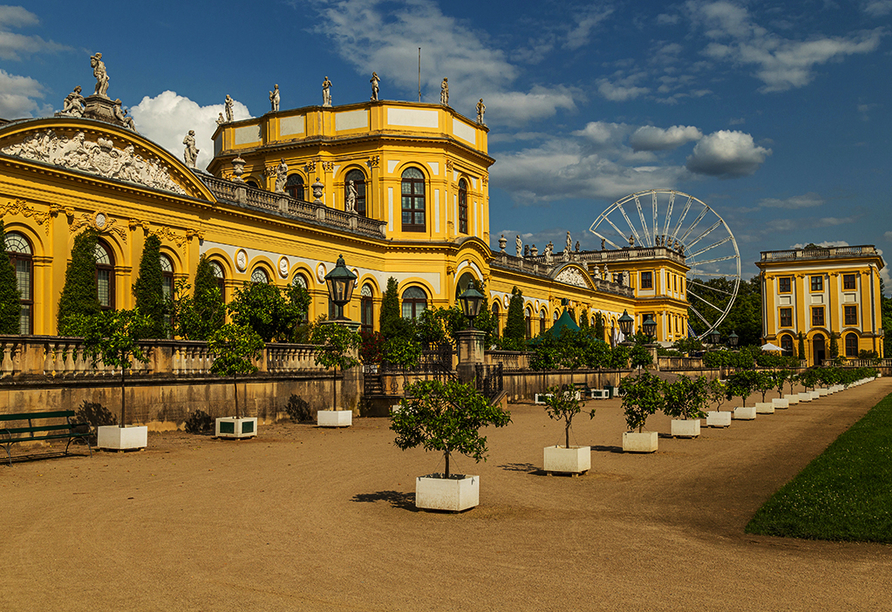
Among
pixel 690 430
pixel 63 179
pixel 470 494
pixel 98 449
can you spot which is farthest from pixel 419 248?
pixel 470 494

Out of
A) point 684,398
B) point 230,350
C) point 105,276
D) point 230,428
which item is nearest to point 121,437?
point 230,428

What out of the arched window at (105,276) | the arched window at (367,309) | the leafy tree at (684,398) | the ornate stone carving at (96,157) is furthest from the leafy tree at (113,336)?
the arched window at (367,309)

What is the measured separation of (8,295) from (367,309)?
19022 mm

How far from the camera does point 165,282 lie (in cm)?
2852

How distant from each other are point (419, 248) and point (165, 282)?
15257 millimetres

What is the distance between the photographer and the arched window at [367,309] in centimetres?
3922

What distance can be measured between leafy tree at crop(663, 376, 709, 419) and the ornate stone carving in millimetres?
18184

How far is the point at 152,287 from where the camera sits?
26922 mm

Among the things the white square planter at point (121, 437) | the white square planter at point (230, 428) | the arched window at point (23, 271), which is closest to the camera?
the white square planter at point (121, 437)

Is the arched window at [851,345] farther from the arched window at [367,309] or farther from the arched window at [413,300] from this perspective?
the arched window at [367,309]

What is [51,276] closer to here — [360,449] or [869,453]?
[360,449]

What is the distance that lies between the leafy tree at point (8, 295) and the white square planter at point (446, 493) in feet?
54.5

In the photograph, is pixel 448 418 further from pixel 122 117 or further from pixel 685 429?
pixel 122 117

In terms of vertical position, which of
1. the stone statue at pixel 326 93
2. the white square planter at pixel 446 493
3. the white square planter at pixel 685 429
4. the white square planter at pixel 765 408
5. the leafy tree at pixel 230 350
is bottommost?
the white square planter at pixel 765 408
